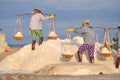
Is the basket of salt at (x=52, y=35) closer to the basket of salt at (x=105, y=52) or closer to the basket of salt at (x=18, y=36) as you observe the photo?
the basket of salt at (x=18, y=36)

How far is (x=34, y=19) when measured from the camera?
16234 mm

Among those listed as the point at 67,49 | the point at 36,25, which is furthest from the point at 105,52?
the point at 36,25

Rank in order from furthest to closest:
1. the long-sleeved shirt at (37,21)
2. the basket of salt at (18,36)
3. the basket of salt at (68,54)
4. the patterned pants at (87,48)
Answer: the basket of salt at (18,36)
the long-sleeved shirt at (37,21)
the basket of salt at (68,54)
the patterned pants at (87,48)

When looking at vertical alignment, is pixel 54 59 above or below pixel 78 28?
below

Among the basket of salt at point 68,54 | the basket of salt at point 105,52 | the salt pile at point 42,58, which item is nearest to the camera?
the basket of salt at point 68,54

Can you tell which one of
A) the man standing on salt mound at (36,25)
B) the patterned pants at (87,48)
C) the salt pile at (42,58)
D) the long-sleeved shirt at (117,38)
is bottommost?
the salt pile at (42,58)

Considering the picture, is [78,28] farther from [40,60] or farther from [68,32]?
[40,60]

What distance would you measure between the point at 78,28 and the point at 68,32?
621mm

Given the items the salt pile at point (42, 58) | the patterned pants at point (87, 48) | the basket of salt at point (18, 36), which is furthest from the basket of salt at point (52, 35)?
the patterned pants at point (87, 48)

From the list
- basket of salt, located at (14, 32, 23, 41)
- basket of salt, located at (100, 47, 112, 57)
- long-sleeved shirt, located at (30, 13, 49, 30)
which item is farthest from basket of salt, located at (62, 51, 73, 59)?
basket of salt, located at (14, 32, 23, 41)

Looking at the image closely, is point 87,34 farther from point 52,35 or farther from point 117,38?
point 52,35

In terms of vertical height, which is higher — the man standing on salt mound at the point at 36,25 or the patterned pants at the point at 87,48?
the man standing on salt mound at the point at 36,25

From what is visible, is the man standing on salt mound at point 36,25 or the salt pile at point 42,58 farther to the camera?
the man standing on salt mound at point 36,25

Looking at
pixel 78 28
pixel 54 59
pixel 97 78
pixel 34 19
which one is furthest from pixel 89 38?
pixel 97 78
